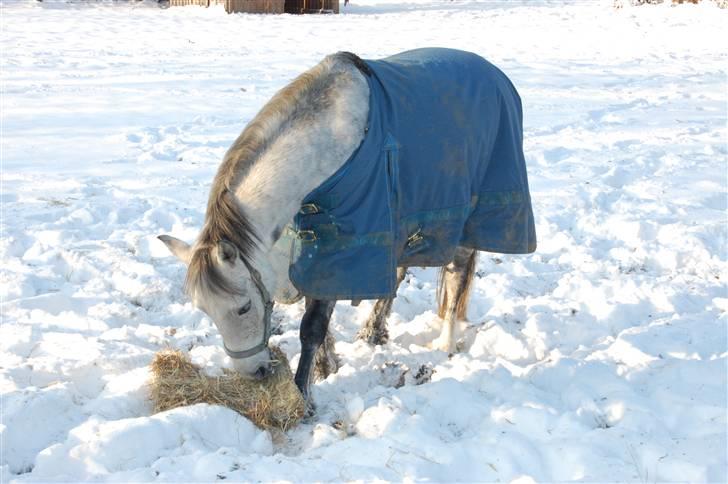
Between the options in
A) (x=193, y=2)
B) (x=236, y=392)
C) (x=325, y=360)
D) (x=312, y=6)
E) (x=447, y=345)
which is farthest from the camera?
(x=312, y=6)

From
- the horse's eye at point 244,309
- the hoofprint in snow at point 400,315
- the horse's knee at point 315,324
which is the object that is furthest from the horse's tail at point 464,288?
the horse's eye at point 244,309

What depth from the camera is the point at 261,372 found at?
3.33 metres

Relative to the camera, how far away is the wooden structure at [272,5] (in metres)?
20.2

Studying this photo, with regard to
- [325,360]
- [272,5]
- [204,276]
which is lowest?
[325,360]

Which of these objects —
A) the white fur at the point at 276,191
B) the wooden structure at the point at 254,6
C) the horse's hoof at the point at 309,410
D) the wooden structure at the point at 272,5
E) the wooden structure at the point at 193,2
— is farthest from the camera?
the wooden structure at the point at 193,2

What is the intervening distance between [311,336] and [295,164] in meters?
0.85

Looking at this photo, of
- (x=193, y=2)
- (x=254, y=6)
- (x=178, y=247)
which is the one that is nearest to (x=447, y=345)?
(x=178, y=247)

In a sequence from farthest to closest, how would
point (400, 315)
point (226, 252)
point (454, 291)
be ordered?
point (400, 315), point (454, 291), point (226, 252)

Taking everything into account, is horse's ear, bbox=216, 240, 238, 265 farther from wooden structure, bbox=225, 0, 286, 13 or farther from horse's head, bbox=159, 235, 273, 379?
wooden structure, bbox=225, 0, 286, 13

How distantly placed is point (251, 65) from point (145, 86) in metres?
2.22

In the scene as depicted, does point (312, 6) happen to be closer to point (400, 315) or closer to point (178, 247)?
point (400, 315)

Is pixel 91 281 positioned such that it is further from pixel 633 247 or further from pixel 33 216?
pixel 633 247

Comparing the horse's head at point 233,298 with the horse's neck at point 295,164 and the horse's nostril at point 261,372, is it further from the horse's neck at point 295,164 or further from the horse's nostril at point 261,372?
the horse's neck at point 295,164

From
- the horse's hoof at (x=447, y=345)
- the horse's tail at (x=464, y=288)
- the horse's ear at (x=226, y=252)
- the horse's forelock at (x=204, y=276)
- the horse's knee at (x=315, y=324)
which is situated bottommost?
the horse's hoof at (x=447, y=345)
